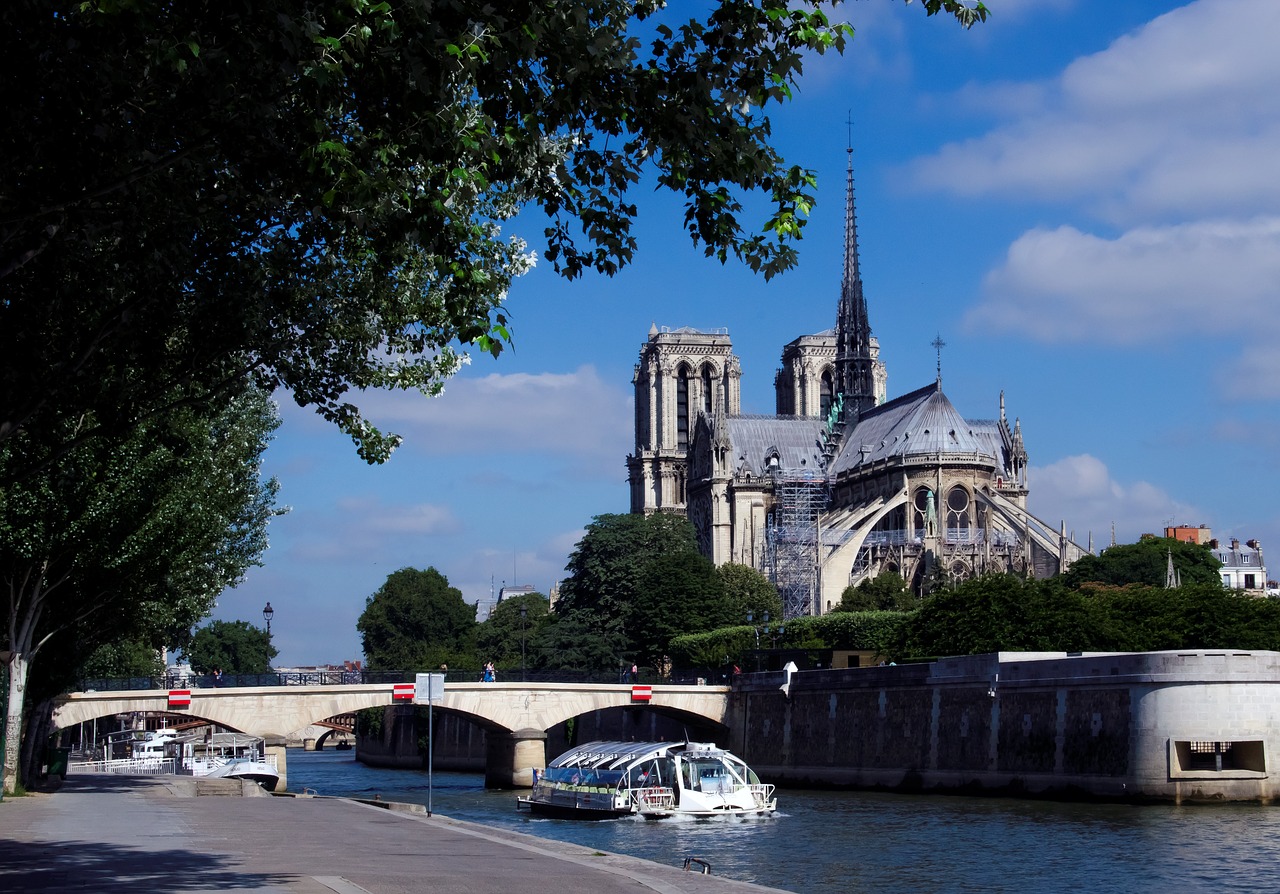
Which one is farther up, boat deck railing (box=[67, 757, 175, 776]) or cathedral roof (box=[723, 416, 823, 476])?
cathedral roof (box=[723, 416, 823, 476])

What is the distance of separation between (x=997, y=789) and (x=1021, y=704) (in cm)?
259

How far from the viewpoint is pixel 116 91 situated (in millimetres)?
14000

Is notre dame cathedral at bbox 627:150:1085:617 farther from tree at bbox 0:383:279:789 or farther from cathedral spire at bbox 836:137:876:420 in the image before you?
tree at bbox 0:383:279:789

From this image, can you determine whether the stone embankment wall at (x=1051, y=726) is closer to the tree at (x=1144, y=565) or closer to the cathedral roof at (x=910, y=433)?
the tree at (x=1144, y=565)

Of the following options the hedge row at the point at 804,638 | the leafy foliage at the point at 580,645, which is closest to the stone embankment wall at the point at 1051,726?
the hedge row at the point at 804,638

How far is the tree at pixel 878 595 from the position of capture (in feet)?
340

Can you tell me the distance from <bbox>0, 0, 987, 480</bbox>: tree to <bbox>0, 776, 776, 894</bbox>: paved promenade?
4.68 meters

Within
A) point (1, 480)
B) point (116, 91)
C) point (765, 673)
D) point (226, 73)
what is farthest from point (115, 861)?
point (765, 673)

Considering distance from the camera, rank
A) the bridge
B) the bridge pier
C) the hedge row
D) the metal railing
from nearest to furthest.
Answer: the bridge < the metal railing < the bridge pier < the hedge row

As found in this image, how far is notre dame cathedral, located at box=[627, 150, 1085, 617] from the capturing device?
11625cm

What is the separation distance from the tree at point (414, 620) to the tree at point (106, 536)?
9350cm

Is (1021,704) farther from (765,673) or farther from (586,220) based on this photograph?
(586,220)

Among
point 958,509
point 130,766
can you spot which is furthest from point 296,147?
point 958,509

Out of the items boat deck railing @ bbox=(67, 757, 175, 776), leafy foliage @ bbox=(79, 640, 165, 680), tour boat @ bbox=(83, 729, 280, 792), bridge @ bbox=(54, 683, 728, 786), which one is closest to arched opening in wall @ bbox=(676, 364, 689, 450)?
leafy foliage @ bbox=(79, 640, 165, 680)
